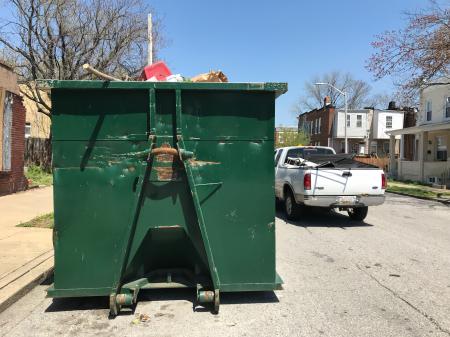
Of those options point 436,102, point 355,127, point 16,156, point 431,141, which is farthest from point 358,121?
point 16,156

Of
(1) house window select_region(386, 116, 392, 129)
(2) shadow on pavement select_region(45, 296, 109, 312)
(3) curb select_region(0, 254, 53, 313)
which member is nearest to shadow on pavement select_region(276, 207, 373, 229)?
(3) curb select_region(0, 254, 53, 313)

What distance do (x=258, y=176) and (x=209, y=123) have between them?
0.77 metres

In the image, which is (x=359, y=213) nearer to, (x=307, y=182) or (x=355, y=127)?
(x=307, y=182)

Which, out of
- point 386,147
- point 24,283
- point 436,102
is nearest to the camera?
point 24,283

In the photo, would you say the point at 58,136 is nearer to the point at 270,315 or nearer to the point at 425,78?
the point at 270,315

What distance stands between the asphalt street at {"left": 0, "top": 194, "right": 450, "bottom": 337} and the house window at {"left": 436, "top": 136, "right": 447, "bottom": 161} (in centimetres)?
2549

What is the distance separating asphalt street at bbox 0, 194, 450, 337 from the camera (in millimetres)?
4402

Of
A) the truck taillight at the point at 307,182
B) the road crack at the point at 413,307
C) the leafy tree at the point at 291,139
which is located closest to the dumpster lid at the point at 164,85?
the road crack at the point at 413,307

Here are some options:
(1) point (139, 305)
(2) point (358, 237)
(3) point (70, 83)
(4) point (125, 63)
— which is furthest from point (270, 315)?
(4) point (125, 63)

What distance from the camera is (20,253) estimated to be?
6953 millimetres

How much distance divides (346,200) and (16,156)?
34.1ft

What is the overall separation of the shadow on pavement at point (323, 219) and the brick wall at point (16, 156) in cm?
833

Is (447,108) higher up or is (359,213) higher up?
(447,108)

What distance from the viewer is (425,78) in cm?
1733
